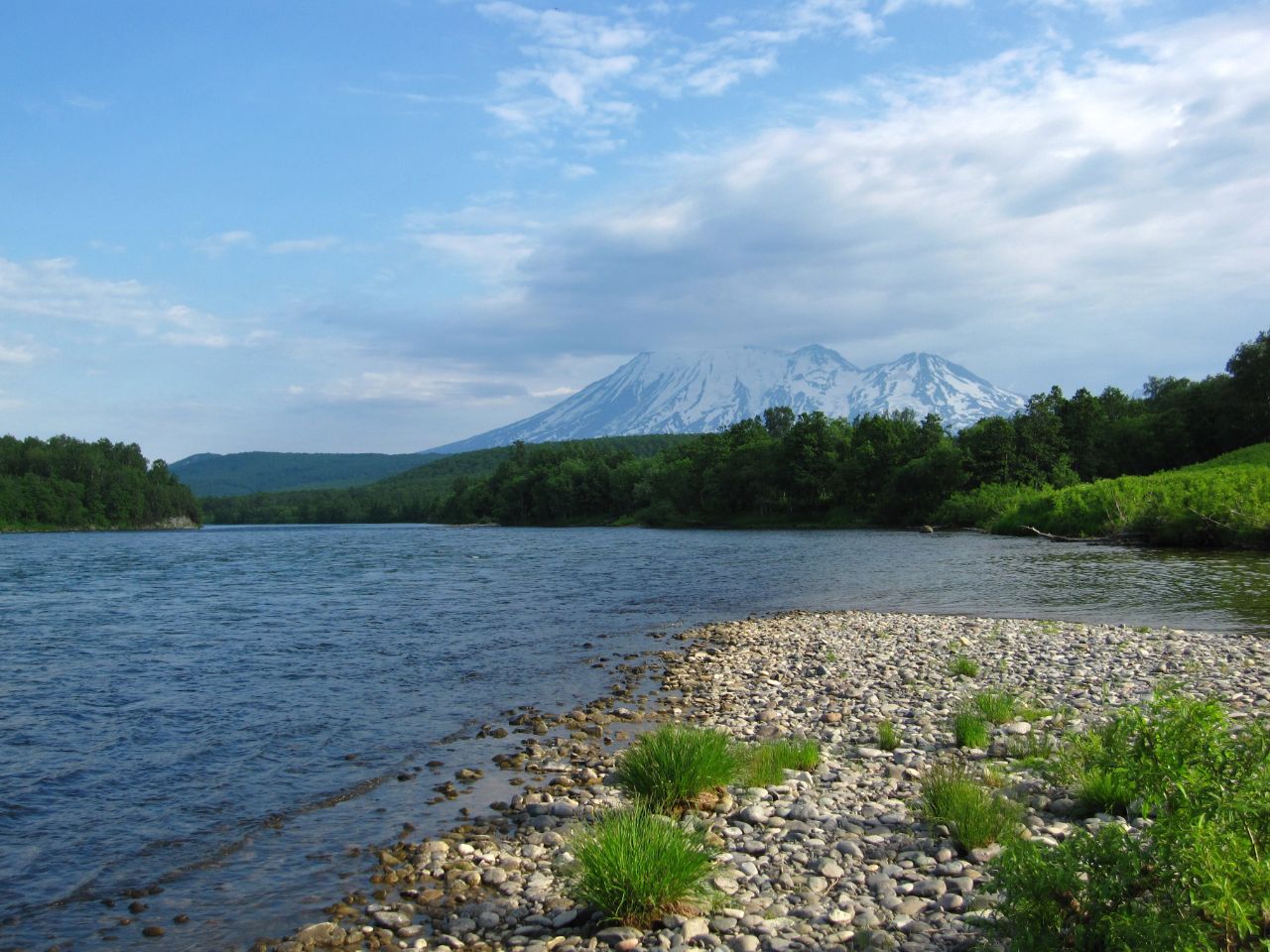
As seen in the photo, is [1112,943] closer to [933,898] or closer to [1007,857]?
[1007,857]

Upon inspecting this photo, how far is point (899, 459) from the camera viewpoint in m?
118

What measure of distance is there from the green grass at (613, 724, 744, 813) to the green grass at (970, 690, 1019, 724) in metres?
5.08

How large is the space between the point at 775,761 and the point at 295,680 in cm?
1430

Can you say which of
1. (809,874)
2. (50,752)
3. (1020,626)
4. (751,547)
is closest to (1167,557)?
(1020,626)

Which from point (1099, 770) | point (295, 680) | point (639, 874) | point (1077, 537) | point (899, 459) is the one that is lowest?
point (295, 680)

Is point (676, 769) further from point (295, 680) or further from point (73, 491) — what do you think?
point (73, 491)

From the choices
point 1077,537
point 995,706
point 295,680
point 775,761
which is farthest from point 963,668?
point 1077,537

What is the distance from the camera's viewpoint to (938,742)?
13.3 m

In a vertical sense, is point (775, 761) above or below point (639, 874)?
below

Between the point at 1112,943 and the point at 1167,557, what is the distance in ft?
159

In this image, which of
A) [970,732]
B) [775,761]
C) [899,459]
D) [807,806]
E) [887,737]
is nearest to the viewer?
[807,806]

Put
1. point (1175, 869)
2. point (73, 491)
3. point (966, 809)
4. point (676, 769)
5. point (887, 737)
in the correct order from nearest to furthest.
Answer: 1. point (1175, 869)
2. point (966, 809)
3. point (676, 769)
4. point (887, 737)
5. point (73, 491)

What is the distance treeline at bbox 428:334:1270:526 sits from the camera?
91.4 meters

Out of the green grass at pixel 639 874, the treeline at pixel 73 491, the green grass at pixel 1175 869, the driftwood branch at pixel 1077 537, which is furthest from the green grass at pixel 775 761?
the treeline at pixel 73 491
